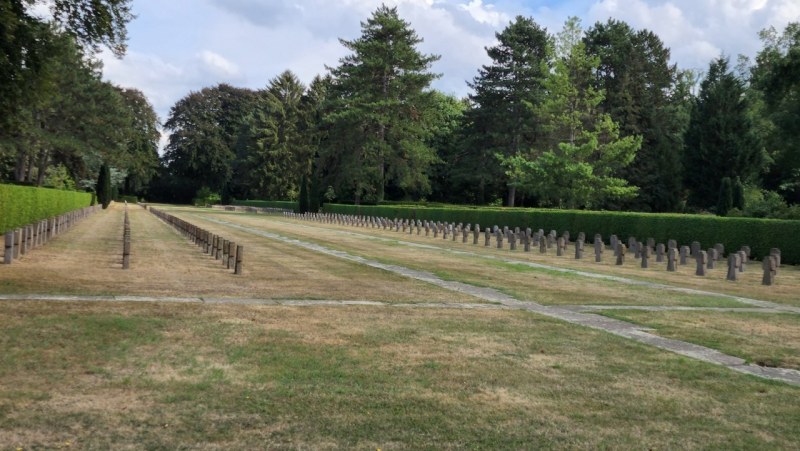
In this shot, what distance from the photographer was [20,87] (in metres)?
13.7

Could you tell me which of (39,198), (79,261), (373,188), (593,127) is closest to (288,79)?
(373,188)

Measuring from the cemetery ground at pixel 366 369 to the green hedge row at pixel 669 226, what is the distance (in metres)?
10.4

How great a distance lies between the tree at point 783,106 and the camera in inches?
1093

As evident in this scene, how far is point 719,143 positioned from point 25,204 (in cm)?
4592

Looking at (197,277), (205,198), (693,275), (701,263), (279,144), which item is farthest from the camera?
(205,198)

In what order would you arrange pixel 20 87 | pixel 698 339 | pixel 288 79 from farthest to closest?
1. pixel 288 79
2. pixel 20 87
3. pixel 698 339

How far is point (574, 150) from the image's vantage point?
40875 mm

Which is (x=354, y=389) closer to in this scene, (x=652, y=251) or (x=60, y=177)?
(x=652, y=251)

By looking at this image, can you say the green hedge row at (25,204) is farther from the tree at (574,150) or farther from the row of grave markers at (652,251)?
the tree at (574,150)

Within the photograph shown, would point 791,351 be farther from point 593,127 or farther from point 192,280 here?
point 593,127

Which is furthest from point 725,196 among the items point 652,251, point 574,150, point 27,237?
point 27,237

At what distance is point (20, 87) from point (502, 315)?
1200 centimetres

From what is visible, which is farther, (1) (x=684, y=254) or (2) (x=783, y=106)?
(2) (x=783, y=106)

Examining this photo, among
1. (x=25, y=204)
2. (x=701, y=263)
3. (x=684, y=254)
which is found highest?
(x=684, y=254)
